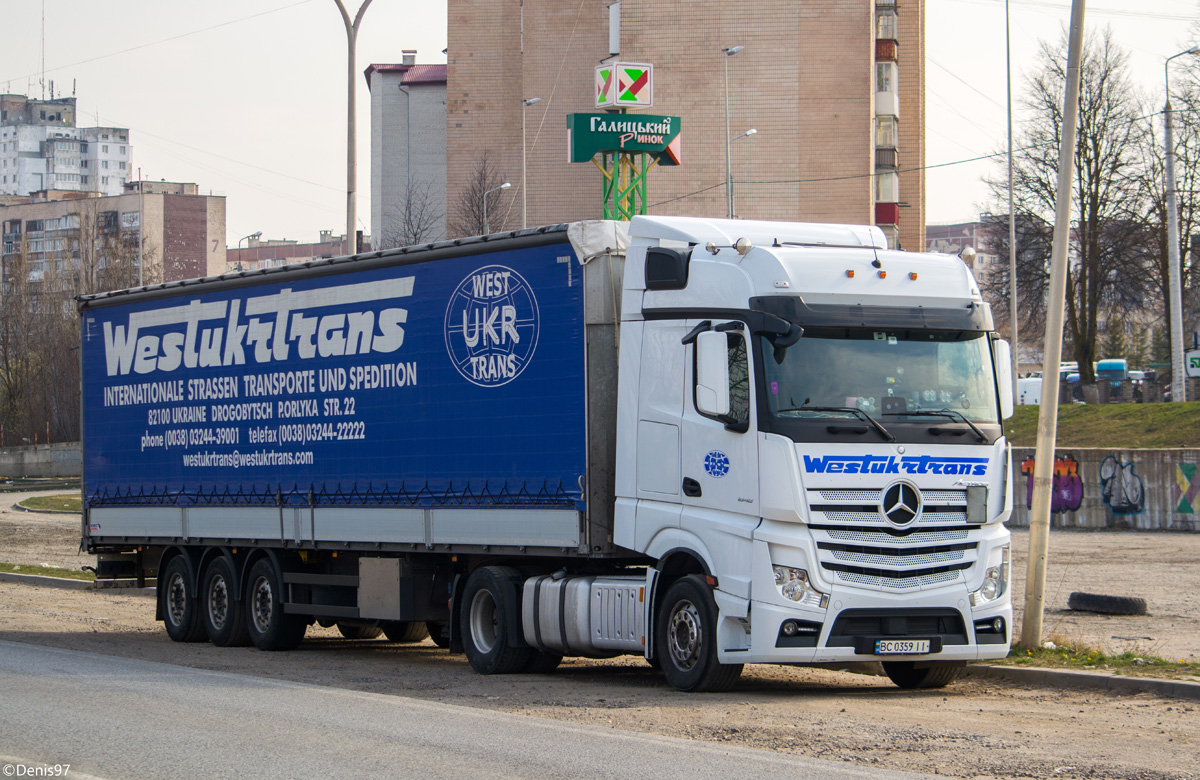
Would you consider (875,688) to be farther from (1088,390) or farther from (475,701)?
(1088,390)

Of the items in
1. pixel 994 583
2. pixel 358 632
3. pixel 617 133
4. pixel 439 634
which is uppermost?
pixel 617 133

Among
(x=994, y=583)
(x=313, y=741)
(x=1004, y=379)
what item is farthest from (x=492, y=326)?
(x=313, y=741)

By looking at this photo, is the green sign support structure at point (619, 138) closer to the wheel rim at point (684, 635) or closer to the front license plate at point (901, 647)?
the wheel rim at point (684, 635)

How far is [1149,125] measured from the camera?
47500mm

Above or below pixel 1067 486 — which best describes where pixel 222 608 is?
below

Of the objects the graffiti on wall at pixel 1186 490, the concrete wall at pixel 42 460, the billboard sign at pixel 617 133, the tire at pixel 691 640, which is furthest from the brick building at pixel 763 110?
the tire at pixel 691 640

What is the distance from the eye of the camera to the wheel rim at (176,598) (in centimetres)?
1694

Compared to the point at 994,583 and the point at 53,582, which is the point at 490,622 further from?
the point at 53,582

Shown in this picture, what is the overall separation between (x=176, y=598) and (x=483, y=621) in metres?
5.99

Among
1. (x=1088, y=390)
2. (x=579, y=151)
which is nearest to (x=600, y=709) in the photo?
(x=579, y=151)

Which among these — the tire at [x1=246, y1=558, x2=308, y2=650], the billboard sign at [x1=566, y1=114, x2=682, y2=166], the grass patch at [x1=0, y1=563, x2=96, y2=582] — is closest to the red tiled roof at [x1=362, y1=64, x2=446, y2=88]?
the billboard sign at [x1=566, y1=114, x2=682, y2=166]

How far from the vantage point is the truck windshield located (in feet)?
33.6

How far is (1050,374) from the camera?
13.2 metres

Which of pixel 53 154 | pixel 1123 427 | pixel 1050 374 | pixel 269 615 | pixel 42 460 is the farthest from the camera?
pixel 53 154
